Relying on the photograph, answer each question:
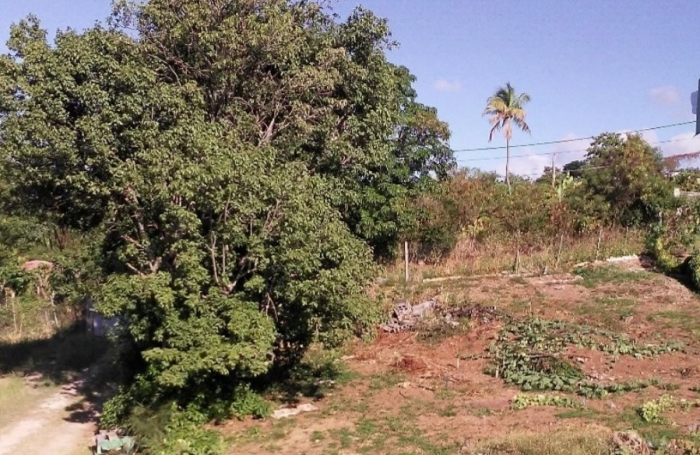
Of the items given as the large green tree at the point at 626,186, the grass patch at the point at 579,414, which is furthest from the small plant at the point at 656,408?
the large green tree at the point at 626,186

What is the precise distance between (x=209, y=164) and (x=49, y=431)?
19.6ft

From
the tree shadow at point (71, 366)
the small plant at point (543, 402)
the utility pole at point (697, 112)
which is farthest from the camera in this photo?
the tree shadow at point (71, 366)

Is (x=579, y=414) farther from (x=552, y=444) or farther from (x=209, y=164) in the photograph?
(x=209, y=164)

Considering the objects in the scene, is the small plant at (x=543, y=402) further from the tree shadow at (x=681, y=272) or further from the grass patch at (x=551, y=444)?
the tree shadow at (x=681, y=272)

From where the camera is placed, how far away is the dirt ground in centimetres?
945

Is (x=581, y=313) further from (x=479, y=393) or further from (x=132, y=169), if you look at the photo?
(x=132, y=169)

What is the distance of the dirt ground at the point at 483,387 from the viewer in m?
9.45

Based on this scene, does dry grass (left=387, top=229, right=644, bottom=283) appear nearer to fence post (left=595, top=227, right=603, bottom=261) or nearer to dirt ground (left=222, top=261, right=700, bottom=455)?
fence post (left=595, top=227, right=603, bottom=261)

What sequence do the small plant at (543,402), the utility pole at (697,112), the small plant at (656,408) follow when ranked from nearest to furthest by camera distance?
the utility pole at (697,112) < the small plant at (656,408) < the small plant at (543,402)

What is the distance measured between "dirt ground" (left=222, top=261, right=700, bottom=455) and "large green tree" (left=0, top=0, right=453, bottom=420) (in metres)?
1.36

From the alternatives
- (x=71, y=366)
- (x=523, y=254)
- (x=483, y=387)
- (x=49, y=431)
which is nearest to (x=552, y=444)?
(x=483, y=387)

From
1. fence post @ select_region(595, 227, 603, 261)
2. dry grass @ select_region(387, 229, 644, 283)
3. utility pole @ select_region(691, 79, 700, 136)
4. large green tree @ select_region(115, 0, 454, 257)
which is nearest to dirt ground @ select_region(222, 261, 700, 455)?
dry grass @ select_region(387, 229, 644, 283)

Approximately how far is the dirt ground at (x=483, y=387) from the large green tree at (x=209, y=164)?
1.36 meters

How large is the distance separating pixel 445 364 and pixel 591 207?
11.9 metres
